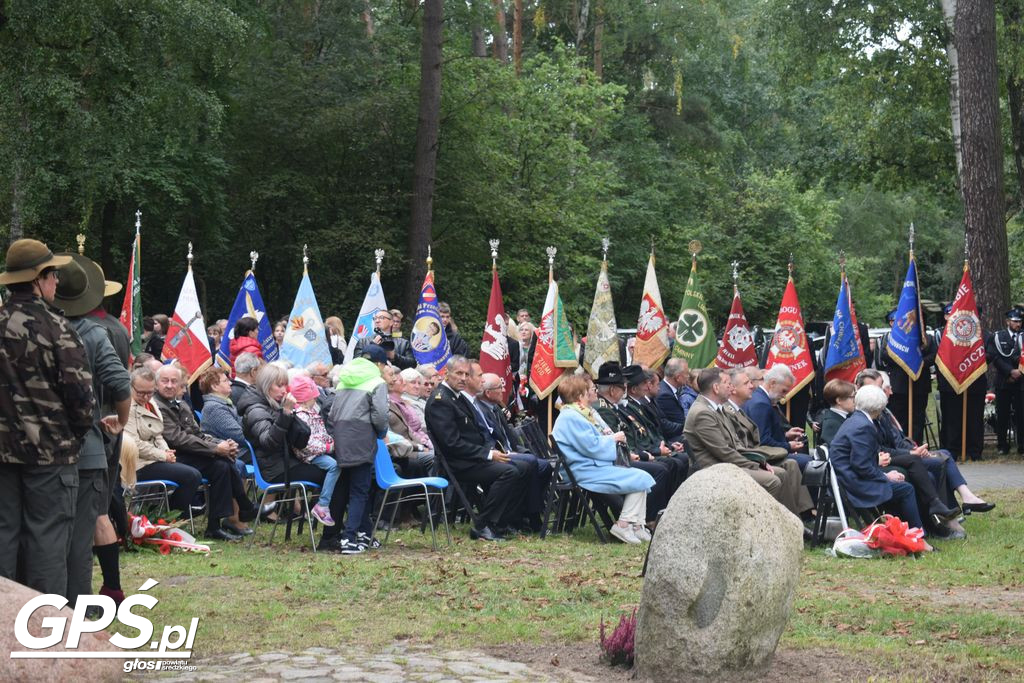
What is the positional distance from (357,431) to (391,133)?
1640 centimetres

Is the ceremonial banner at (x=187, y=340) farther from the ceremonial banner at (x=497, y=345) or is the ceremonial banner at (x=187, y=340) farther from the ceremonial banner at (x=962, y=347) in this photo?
the ceremonial banner at (x=962, y=347)

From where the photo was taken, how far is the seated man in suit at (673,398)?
1365 cm

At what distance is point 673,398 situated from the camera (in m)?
13.9

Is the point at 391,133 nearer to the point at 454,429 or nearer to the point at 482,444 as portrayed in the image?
the point at 482,444

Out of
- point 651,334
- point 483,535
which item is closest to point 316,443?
point 483,535

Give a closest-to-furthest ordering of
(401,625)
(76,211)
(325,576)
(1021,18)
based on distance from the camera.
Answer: (401,625) → (325,576) → (76,211) → (1021,18)

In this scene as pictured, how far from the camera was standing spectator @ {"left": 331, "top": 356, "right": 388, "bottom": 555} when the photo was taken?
1066 centimetres

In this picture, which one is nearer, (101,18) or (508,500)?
(508,500)

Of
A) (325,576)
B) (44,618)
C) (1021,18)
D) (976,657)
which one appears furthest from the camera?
(1021,18)

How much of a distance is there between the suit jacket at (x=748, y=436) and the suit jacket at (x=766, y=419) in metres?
0.40

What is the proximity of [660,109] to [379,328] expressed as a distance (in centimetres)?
2572

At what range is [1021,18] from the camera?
82.9 ft

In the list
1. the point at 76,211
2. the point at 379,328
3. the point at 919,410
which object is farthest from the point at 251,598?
the point at 76,211

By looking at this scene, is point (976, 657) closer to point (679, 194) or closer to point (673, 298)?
point (673, 298)
